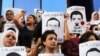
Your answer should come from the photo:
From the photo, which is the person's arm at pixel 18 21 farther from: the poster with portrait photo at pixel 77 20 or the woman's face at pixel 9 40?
the poster with portrait photo at pixel 77 20

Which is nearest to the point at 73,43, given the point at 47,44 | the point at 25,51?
the point at 47,44

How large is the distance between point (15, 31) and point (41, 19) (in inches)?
7.8

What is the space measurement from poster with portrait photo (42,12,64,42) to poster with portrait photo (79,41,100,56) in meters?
0.25

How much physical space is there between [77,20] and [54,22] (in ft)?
0.69

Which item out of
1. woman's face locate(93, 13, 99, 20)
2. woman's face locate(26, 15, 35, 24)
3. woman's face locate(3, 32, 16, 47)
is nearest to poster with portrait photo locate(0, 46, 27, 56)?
woman's face locate(3, 32, 16, 47)

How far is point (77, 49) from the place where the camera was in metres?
2.10

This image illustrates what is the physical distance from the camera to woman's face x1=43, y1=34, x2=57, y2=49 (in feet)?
6.57

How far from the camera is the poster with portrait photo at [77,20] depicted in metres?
2.22

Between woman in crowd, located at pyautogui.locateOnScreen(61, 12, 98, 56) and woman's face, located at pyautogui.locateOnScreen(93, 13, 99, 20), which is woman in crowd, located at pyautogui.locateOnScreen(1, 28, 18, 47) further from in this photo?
woman's face, located at pyautogui.locateOnScreen(93, 13, 99, 20)

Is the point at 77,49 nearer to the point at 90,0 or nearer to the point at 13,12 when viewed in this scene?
the point at 13,12

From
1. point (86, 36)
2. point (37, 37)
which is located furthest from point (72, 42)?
point (37, 37)

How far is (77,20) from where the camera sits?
7.32ft

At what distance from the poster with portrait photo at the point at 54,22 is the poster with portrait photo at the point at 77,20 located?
0.12 metres

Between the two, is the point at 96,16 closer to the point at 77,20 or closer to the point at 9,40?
the point at 77,20
